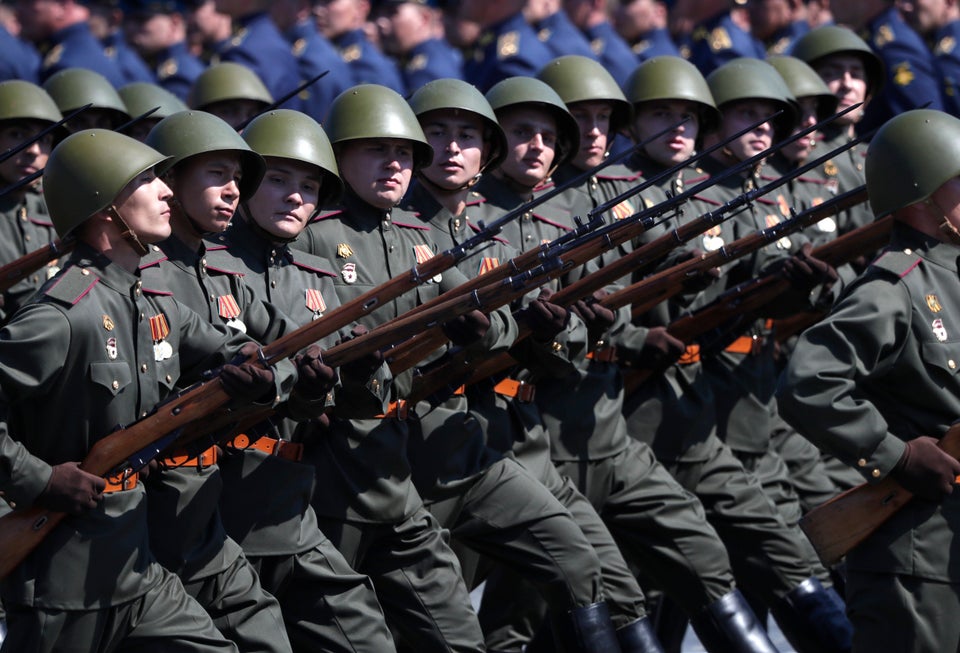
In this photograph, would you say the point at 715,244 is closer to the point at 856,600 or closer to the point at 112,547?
the point at 856,600

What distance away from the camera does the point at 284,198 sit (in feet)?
22.4

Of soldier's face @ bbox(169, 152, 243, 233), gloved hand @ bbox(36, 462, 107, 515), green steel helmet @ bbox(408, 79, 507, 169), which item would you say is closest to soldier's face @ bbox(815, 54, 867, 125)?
green steel helmet @ bbox(408, 79, 507, 169)

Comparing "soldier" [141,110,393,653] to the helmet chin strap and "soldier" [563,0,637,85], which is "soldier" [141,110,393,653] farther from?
"soldier" [563,0,637,85]

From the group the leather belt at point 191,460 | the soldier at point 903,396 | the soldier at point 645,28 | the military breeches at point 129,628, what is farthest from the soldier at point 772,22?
the military breeches at point 129,628

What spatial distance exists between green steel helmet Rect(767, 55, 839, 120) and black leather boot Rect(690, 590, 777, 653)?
3298 millimetres

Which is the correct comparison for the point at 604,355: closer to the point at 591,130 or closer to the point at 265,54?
the point at 591,130

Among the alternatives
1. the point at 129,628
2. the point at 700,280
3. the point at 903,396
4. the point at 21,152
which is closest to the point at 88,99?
the point at 21,152

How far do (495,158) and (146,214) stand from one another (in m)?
2.45

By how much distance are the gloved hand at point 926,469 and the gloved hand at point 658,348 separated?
2433 mm

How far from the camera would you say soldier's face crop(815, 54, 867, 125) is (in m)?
10.8

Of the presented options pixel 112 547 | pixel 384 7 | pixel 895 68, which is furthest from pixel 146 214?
pixel 384 7

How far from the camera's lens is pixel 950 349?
6020mm

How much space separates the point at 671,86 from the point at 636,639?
2972mm

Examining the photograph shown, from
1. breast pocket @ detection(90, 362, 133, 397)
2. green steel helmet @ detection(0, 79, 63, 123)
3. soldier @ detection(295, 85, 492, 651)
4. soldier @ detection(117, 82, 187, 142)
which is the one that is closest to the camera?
breast pocket @ detection(90, 362, 133, 397)
